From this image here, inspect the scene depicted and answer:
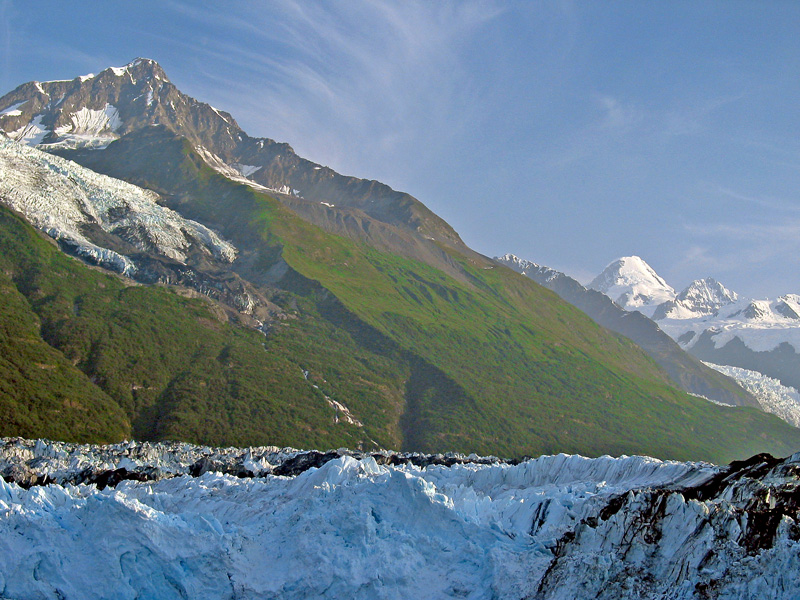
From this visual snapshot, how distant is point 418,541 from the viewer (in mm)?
57125

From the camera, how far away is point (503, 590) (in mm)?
50750

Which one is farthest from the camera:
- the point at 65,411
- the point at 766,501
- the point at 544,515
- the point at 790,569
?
the point at 65,411

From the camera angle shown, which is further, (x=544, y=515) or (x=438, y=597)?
(x=544, y=515)

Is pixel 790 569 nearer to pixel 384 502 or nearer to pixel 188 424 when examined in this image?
pixel 384 502

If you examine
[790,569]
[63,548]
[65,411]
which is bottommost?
[65,411]

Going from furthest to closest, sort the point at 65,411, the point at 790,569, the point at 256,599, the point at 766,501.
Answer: the point at 65,411 → the point at 256,599 → the point at 766,501 → the point at 790,569

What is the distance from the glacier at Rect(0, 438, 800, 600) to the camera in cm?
4384

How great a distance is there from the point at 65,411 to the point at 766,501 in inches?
6312

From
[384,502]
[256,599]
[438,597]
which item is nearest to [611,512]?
[438,597]

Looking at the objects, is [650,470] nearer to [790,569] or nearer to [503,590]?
[503,590]

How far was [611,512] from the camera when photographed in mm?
53281

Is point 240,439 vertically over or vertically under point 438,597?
under

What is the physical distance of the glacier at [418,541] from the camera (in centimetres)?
4384

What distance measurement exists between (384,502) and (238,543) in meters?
12.1
